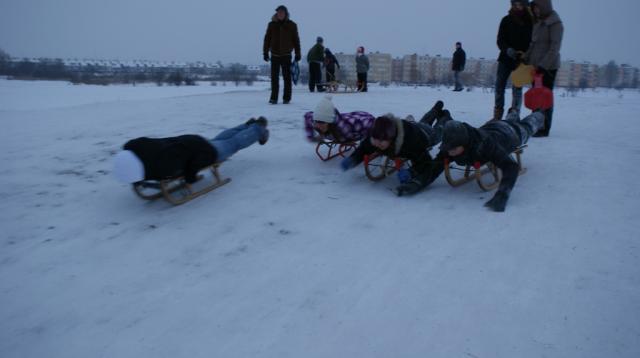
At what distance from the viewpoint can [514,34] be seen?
5418 mm

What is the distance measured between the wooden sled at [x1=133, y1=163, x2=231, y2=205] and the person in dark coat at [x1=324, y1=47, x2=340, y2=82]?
987 cm

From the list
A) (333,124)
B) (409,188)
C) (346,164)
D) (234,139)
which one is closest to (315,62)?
(333,124)

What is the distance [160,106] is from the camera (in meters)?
7.57

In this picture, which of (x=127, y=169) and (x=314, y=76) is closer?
(x=127, y=169)

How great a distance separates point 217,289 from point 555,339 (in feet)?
5.12

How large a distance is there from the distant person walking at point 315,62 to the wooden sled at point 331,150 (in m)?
7.21

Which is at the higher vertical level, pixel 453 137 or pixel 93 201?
pixel 453 137

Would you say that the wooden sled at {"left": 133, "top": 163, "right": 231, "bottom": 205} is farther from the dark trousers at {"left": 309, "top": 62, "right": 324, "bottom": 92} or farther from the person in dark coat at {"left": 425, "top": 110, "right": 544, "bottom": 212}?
the dark trousers at {"left": 309, "top": 62, "right": 324, "bottom": 92}

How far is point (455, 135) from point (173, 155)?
2.06 meters

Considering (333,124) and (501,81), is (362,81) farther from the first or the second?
(333,124)

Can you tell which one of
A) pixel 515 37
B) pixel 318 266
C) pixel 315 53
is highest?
pixel 315 53

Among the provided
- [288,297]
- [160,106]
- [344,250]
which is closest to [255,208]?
[344,250]

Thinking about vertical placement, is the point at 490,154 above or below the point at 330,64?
below

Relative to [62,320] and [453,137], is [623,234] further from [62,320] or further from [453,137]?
[62,320]
